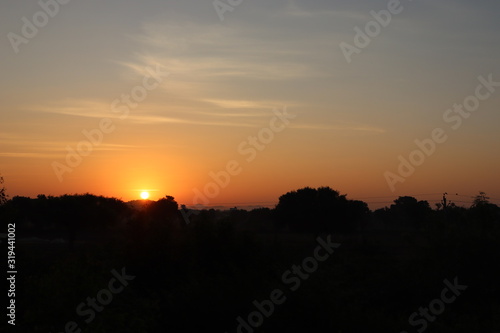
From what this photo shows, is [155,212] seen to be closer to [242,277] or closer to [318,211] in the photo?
[318,211]

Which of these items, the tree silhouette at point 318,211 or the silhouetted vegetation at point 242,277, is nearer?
the silhouetted vegetation at point 242,277

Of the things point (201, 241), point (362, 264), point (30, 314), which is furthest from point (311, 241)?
point (30, 314)

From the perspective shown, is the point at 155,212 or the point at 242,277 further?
the point at 155,212

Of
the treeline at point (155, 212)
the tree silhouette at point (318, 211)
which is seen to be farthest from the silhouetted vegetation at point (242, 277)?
the tree silhouette at point (318, 211)

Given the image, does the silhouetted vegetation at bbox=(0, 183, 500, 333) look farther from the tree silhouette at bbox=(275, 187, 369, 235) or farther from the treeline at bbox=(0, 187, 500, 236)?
the tree silhouette at bbox=(275, 187, 369, 235)

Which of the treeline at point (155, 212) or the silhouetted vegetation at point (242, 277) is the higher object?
the treeline at point (155, 212)

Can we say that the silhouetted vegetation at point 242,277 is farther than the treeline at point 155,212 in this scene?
No

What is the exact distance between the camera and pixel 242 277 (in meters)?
26.6

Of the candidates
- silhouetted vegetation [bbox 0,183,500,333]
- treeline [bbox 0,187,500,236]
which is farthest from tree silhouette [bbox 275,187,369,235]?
silhouetted vegetation [bbox 0,183,500,333]

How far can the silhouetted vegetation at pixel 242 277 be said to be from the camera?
24031mm

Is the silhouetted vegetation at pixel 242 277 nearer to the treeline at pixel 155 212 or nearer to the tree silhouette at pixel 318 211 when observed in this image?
the treeline at pixel 155 212

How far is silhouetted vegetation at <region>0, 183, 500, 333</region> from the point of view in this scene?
2403cm

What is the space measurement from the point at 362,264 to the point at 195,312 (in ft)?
Answer: 99.0

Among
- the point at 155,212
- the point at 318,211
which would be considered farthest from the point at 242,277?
the point at 318,211
